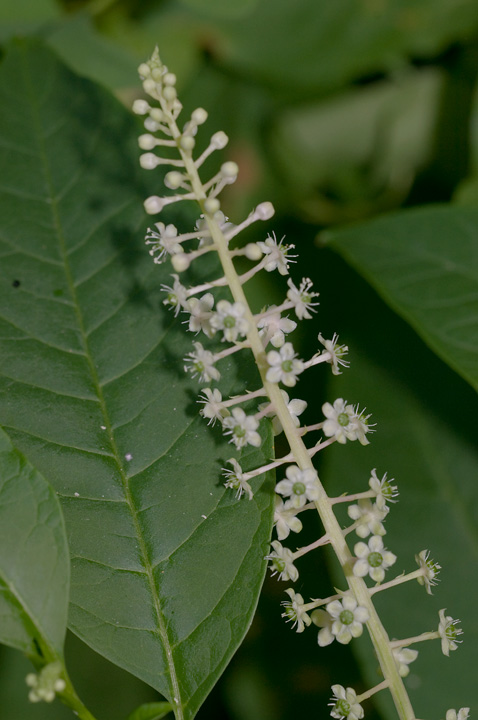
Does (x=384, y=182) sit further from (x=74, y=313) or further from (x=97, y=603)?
(x=97, y=603)

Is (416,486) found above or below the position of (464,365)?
below

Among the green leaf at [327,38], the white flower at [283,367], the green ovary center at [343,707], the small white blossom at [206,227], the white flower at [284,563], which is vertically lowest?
the green ovary center at [343,707]

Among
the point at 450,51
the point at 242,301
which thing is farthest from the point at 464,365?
the point at 450,51

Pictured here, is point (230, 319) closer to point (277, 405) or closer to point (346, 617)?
point (277, 405)

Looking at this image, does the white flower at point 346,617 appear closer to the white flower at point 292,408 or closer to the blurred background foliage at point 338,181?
the white flower at point 292,408

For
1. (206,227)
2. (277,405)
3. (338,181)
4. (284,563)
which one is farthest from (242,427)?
(338,181)

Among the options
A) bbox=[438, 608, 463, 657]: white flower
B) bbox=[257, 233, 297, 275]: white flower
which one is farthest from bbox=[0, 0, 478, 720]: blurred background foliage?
bbox=[257, 233, 297, 275]: white flower

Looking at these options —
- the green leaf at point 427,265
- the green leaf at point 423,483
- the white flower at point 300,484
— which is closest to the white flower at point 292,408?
the white flower at point 300,484

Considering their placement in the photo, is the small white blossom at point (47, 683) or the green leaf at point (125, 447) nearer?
the small white blossom at point (47, 683)
